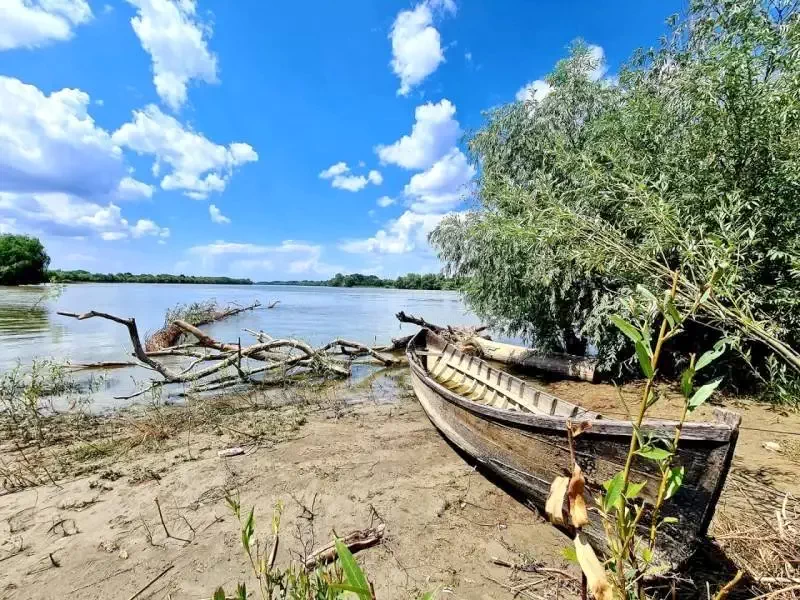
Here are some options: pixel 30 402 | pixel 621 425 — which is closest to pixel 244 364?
pixel 30 402

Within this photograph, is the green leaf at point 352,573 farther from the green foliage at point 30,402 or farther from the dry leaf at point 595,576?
the green foliage at point 30,402

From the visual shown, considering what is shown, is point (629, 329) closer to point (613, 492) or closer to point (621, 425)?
point (613, 492)

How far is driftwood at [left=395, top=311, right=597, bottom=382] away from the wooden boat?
13.8 ft

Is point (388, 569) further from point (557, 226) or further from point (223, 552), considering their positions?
point (557, 226)

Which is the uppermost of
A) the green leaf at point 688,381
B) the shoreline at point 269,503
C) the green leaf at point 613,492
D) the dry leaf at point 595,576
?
the green leaf at point 688,381

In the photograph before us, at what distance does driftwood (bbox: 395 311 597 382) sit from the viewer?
9.53m

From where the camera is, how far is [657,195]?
5379 mm

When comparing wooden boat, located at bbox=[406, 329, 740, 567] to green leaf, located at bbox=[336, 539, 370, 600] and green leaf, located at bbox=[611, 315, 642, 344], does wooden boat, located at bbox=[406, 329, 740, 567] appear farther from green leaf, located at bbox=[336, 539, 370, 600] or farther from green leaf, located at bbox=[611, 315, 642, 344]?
green leaf, located at bbox=[336, 539, 370, 600]

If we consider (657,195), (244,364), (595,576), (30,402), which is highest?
(657,195)

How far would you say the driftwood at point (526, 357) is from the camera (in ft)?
31.3

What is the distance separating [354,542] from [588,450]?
6.25 ft

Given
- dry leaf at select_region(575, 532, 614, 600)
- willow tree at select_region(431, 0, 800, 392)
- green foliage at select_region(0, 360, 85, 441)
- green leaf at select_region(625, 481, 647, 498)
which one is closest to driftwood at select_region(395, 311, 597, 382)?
willow tree at select_region(431, 0, 800, 392)

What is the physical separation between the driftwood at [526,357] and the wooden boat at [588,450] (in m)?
4.21

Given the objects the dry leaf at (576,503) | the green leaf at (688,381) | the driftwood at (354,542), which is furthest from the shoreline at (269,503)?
the green leaf at (688,381)
